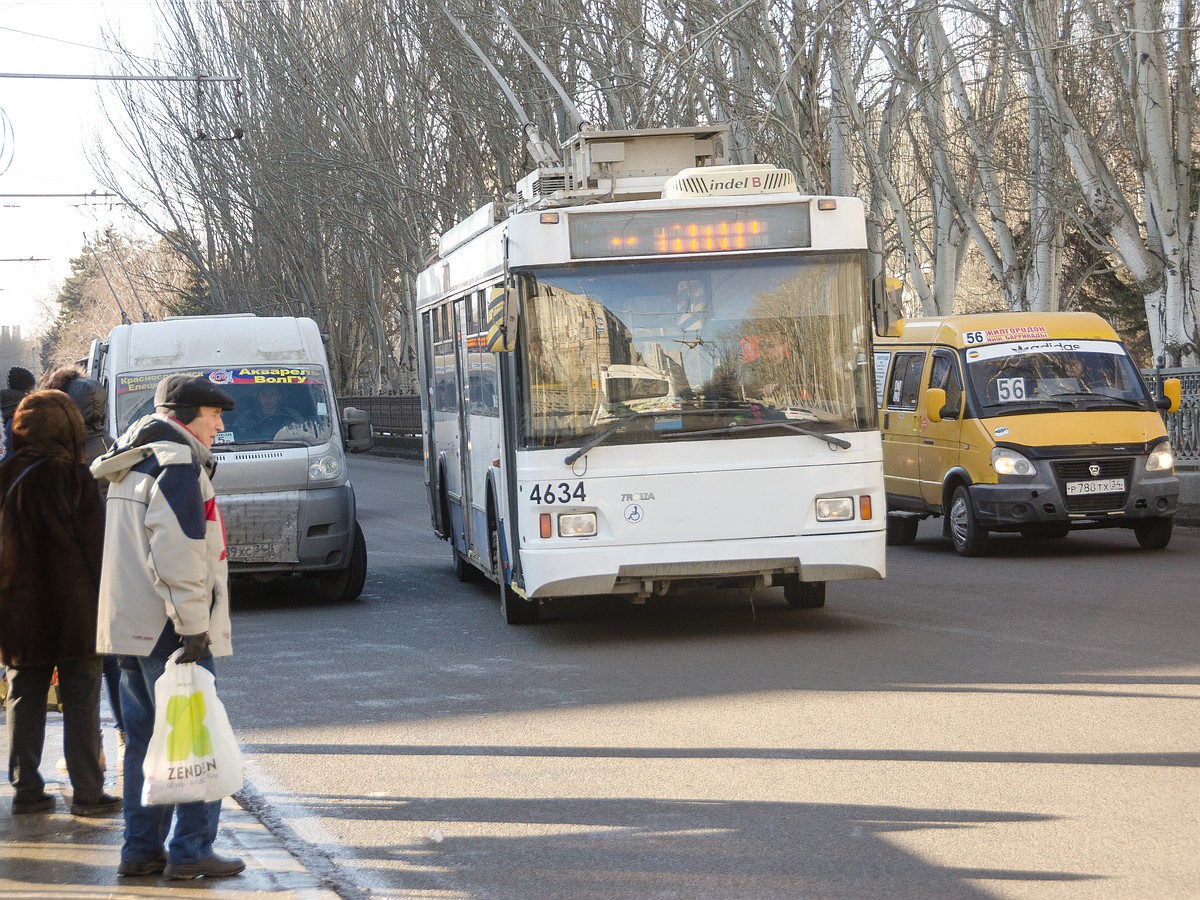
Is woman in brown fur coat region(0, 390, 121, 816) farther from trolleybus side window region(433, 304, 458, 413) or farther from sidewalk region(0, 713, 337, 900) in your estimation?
trolleybus side window region(433, 304, 458, 413)

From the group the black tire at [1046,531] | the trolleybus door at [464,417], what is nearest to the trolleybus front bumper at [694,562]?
the trolleybus door at [464,417]

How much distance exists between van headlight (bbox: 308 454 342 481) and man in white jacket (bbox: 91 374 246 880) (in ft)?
26.1

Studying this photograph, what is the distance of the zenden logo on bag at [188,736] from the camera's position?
5383 mm

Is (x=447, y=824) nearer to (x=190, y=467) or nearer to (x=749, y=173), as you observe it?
(x=190, y=467)

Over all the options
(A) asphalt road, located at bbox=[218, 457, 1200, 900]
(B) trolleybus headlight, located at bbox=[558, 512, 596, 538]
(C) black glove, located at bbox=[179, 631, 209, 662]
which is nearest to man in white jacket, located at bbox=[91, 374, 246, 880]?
(C) black glove, located at bbox=[179, 631, 209, 662]

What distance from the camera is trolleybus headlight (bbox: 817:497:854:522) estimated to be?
1053 centimetres

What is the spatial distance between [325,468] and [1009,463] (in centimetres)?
602

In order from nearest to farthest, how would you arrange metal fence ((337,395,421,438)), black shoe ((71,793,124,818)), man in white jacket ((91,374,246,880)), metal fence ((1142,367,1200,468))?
man in white jacket ((91,374,246,880)) → black shoe ((71,793,124,818)) → metal fence ((1142,367,1200,468)) → metal fence ((337,395,421,438))

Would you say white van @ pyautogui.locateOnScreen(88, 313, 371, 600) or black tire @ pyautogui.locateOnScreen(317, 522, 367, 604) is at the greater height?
white van @ pyautogui.locateOnScreen(88, 313, 371, 600)

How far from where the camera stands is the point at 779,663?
380 inches

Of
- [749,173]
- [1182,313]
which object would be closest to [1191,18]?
[1182,313]

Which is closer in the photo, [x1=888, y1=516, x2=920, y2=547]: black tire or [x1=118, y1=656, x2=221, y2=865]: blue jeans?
[x1=118, y1=656, x2=221, y2=865]: blue jeans

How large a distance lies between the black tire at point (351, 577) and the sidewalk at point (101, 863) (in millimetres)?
6776

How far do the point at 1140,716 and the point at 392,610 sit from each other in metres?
6.86
